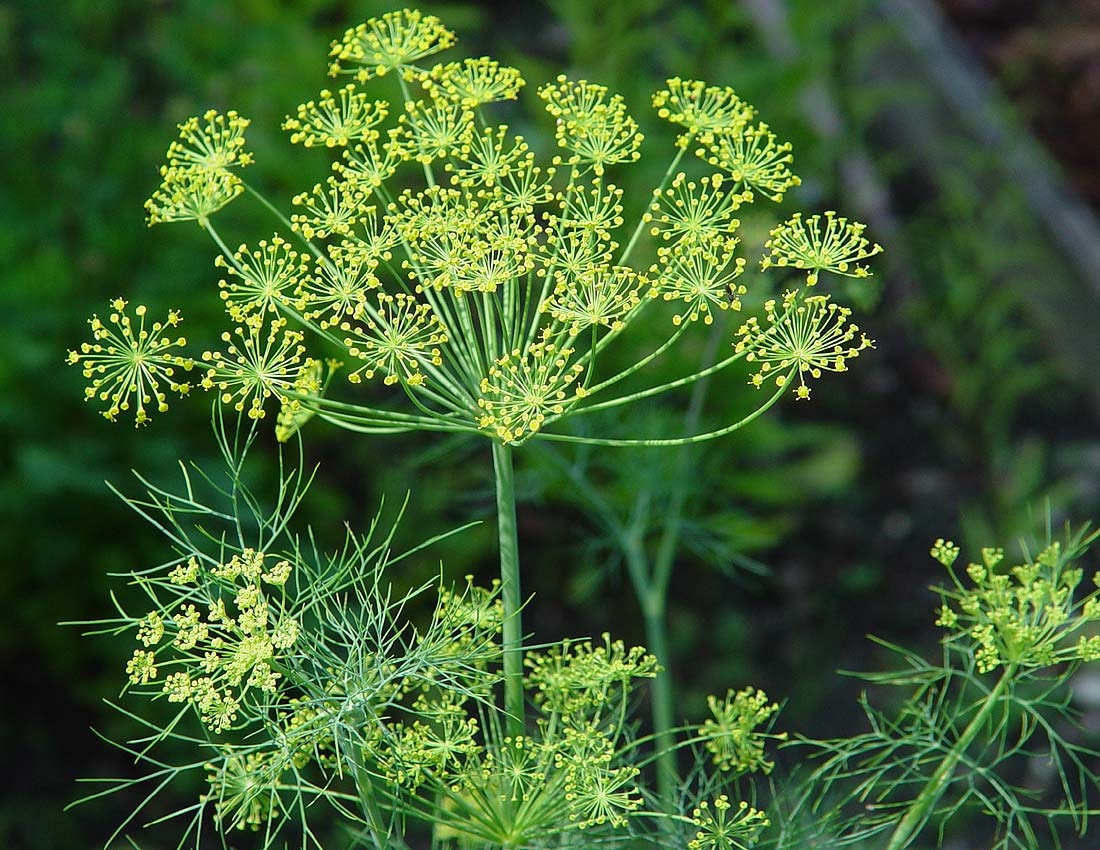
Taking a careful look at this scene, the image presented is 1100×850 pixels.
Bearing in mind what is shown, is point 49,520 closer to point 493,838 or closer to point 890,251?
point 493,838

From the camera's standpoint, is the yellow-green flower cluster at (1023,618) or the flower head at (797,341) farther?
the yellow-green flower cluster at (1023,618)

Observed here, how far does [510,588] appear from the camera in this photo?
4.75ft

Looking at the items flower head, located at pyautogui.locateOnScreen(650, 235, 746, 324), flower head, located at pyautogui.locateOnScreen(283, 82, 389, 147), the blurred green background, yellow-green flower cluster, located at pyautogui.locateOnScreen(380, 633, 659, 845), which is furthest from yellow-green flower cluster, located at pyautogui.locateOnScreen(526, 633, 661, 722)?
the blurred green background

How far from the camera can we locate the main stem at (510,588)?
4.66 feet

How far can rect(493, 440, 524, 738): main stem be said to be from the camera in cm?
142

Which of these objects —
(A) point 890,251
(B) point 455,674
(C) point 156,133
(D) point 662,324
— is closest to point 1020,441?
(A) point 890,251

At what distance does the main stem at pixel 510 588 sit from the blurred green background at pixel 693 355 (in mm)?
1347

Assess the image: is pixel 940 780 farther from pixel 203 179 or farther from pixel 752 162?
pixel 203 179

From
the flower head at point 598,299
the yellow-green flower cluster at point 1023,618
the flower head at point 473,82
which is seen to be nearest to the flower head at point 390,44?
the flower head at point 473,82

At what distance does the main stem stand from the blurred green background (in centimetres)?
135

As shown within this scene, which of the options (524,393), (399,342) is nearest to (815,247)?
(524,393)

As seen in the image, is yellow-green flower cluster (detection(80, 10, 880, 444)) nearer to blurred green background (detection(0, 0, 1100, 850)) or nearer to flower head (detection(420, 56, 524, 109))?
flower head (detection(420, 56, 524, 109))

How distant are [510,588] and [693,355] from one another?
111 inches

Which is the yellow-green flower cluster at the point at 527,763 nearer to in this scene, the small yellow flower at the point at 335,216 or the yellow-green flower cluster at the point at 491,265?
the yellow-green flower cluster at the point at 491,265
